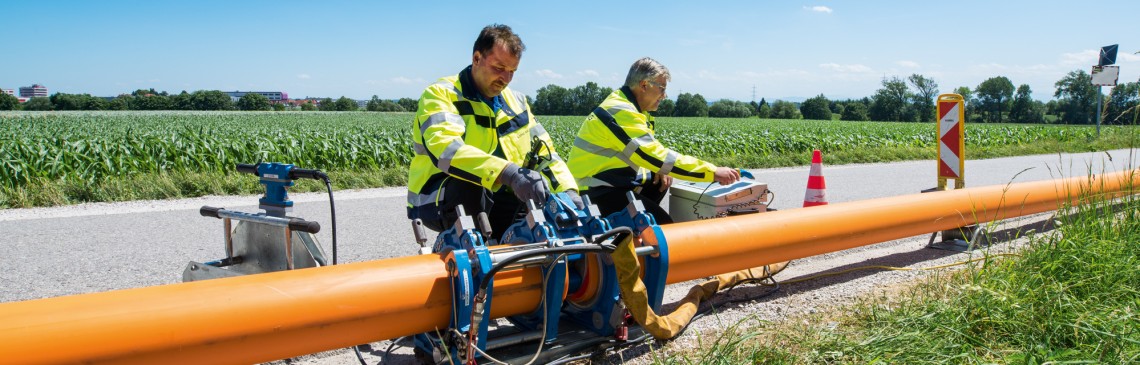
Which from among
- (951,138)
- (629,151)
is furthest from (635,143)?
(951,138)

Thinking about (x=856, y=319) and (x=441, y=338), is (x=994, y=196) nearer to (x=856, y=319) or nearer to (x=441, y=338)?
(x=856, y=319)

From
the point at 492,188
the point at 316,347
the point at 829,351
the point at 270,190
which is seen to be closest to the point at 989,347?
the point at 829,351

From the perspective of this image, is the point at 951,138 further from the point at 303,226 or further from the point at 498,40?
the point at 303,226

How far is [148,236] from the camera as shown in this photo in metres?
6.36

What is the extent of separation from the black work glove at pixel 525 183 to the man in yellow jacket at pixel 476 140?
0.01 metres

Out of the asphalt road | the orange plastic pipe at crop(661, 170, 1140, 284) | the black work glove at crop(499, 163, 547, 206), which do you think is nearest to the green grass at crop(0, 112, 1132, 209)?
the asphalt road

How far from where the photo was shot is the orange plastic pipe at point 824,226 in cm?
348

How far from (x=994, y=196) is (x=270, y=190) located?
175 inches

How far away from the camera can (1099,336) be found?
116 inches

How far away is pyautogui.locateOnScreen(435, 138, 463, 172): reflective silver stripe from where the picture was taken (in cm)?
299

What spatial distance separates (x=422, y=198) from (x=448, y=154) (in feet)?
1.52

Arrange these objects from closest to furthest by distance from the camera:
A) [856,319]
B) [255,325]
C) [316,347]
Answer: [255,325] < [316,347] < [856,319]

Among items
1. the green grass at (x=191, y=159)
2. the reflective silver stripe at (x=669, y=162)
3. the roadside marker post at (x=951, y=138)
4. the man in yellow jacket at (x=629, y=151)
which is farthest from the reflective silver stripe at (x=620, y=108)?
the green grass at (x=191, y=159)

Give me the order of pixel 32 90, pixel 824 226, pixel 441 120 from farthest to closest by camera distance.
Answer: pixel 32 90, pixel 824 226, pixel 441 120
